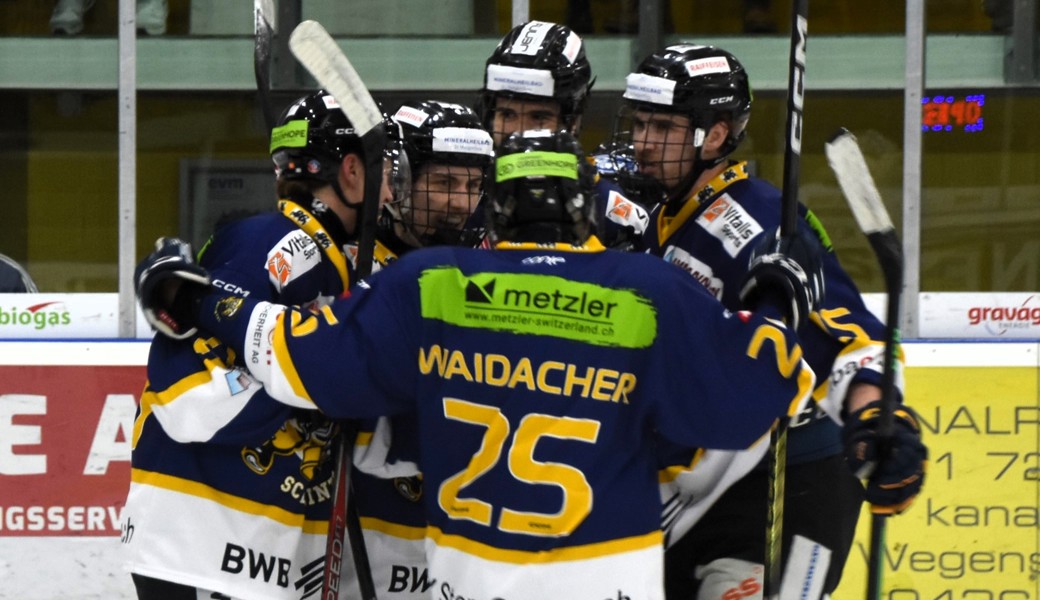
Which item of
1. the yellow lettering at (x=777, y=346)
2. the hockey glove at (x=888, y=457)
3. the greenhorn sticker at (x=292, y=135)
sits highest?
the greenhorn sticker at (x=292, y=135)

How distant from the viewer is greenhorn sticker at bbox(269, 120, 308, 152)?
8.70 ft

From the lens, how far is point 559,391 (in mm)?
2100

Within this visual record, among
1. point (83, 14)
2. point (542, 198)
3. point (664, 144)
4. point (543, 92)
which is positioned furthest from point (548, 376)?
point (83, 14)

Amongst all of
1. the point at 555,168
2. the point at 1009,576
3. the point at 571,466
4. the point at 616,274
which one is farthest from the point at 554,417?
the point at 1009,576

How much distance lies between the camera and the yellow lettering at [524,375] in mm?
2107

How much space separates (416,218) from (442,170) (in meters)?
0.10

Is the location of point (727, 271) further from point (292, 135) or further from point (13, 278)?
point (13, 278)

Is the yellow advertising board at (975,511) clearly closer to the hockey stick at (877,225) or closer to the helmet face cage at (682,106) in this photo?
the helmet face cage at (682,106)

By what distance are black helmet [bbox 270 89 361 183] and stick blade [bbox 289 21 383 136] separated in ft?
0.24

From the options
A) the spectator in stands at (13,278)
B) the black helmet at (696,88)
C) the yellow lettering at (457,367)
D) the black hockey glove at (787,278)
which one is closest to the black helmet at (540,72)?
the black helmet at (696,88)

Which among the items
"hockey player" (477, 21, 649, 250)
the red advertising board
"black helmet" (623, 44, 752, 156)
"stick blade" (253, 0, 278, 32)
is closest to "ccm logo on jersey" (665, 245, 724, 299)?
"black helmet" (623, 44, 752, 156)

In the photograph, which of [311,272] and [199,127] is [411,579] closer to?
[311,272]

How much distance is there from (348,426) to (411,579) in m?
0.42

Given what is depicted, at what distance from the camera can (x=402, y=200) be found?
2.80m
